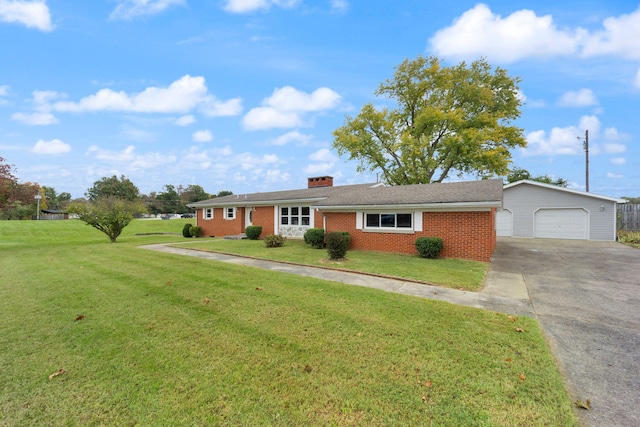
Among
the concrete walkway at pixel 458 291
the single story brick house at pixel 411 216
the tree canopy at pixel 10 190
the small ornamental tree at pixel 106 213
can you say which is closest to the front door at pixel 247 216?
the single story brick house at pixel 411 216

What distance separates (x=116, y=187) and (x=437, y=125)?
252 feet

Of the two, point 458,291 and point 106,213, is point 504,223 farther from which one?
point 106,213

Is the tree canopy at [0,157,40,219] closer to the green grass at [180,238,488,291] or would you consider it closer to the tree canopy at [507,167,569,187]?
the green grass at [180,238,488,291]

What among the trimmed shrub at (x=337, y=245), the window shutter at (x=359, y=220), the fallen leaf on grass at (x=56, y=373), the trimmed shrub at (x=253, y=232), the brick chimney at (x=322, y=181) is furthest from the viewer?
the brick chimney at (x=322, y=181)

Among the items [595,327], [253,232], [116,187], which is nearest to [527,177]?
[253,232]

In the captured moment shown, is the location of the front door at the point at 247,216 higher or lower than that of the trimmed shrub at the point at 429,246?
higher

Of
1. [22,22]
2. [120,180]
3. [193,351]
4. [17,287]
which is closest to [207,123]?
[22,22]

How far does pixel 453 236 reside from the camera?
10227 mm

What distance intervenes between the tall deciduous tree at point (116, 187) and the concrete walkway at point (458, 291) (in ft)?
246

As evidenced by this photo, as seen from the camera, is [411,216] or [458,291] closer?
[458,291]

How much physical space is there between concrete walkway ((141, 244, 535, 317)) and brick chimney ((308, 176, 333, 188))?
42.3ft

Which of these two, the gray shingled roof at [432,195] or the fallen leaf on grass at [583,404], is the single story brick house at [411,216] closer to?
the gray shingled roof at [432,195]

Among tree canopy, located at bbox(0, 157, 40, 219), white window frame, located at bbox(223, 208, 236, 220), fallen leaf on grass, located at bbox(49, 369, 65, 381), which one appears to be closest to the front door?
white window frame, located at bbox(223, 208, 236, 220)

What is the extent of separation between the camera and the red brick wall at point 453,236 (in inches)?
382
